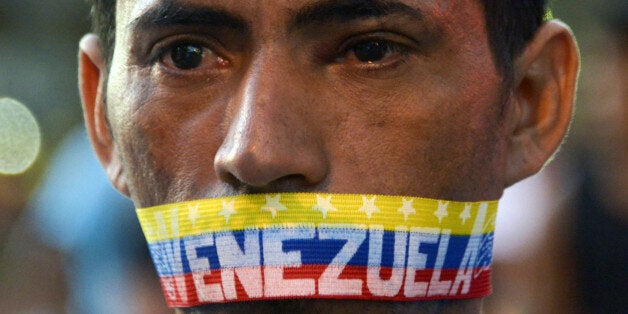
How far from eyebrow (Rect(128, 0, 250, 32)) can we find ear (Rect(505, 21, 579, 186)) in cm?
103

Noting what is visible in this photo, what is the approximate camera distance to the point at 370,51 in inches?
148

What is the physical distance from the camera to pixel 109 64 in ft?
14.1

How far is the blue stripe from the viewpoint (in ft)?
11.8

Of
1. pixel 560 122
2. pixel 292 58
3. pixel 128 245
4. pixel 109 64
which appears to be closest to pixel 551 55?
pixel 560 122

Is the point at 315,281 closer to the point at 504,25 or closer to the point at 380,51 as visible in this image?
the point at 380,51

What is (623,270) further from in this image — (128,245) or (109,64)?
(109,64)

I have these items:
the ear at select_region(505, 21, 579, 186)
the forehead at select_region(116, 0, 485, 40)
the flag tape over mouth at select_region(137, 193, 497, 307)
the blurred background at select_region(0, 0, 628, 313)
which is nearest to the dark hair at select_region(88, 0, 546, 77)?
the ear at select_region(505, 21, 579, 186)

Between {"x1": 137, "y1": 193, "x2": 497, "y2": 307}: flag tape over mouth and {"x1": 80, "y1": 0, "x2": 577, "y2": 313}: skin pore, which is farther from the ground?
{"x1": 80, "y1": 0, "x2": 577, "y2": 313}: skin pore

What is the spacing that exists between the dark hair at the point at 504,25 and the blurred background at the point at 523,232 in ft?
9.67

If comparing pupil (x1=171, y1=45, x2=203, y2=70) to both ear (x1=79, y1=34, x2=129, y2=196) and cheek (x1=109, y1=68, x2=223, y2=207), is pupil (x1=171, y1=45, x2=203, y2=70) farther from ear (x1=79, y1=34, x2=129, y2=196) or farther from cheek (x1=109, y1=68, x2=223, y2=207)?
ear (x1=79, y1=34, x2=129, y2=196)

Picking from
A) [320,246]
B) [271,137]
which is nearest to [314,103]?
[271,137]

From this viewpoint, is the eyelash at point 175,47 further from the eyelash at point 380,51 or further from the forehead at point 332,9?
the forehead at point 332,9

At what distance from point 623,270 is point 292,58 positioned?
159 inches

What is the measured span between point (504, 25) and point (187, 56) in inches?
42.7
